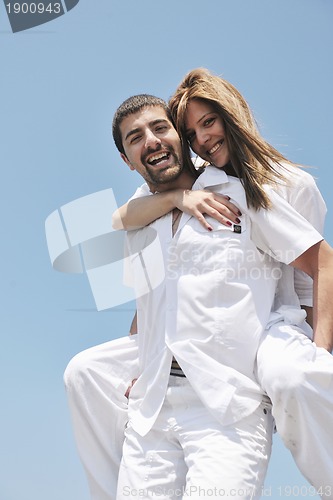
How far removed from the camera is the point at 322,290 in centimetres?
426

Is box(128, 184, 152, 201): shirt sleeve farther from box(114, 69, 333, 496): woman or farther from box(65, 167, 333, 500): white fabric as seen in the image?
box(65, 167, 333, 500): white fabric

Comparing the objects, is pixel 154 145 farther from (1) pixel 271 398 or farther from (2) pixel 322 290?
(1) pixel 271 398

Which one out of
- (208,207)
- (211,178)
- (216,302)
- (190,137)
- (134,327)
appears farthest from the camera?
(134,327)

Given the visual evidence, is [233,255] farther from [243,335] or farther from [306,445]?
[306,445]

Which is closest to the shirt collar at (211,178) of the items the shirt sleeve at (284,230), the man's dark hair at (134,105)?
the shirt sleeve at (284,230)

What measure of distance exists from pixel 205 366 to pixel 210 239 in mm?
889

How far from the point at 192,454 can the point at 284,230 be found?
1558mm

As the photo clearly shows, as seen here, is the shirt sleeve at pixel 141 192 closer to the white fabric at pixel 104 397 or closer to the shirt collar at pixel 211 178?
the shirt collar at pixel 211 178

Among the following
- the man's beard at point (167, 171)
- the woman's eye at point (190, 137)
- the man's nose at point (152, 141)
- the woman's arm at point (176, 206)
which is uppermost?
the man's nose at point (152, 141)

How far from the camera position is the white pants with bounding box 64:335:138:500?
4.64m

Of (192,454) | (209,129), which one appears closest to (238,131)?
(209,129)

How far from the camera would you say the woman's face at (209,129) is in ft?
15.8

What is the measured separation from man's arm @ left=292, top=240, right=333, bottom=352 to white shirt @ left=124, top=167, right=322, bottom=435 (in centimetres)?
11

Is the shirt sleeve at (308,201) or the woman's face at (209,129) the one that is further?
the woman's face at (209,129)
